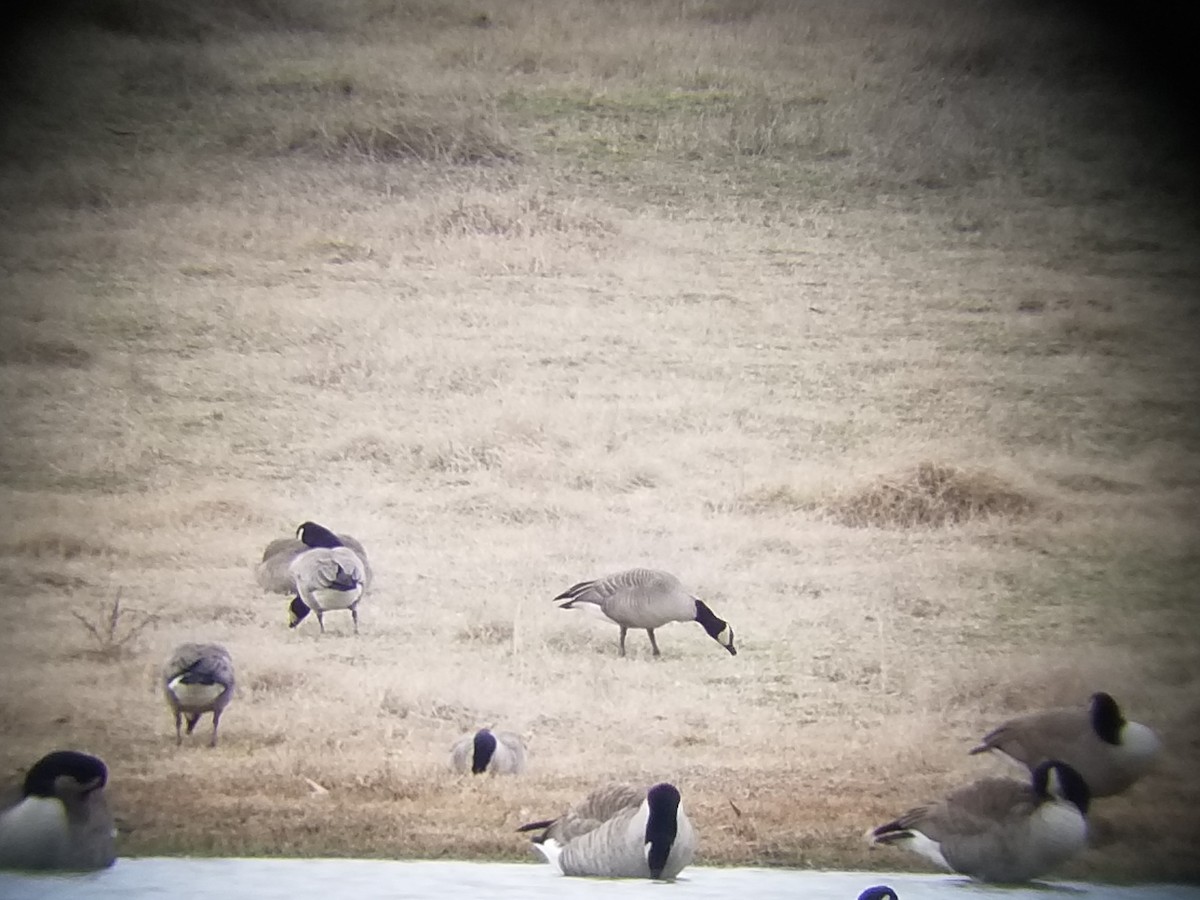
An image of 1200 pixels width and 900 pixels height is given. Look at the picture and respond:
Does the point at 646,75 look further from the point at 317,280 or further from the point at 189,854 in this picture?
the point at 189,854

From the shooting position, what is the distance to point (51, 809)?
3145mm

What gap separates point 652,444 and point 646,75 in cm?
90

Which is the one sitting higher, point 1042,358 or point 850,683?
point 1042,358

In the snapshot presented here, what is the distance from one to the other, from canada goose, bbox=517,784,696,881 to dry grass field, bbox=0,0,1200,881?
0.10 metres

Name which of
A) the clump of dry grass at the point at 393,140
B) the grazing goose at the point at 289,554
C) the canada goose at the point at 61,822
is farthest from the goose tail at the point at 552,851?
the clump of dry grass at the point at 393,140

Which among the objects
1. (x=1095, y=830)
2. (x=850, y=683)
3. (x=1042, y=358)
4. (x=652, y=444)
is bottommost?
(x=1095, y=830)

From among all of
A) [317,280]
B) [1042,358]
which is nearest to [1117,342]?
[1042,358]

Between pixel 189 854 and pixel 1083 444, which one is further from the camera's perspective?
pixel 1083 444

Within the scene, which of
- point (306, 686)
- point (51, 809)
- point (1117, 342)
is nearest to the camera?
point (51, 809)

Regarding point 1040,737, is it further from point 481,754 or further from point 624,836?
point 481,754

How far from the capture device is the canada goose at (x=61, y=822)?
124 inches

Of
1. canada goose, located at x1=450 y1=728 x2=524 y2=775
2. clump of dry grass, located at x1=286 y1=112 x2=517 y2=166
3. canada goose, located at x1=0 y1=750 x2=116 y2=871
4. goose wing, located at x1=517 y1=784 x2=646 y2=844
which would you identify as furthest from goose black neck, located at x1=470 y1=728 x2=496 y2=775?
clump of dry grass, located at x1=286 y1=112 x2=517 y2=166

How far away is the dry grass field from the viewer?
3.34 meters

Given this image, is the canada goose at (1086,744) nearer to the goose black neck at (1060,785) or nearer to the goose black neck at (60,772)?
the goose black neck at (1060,785)
